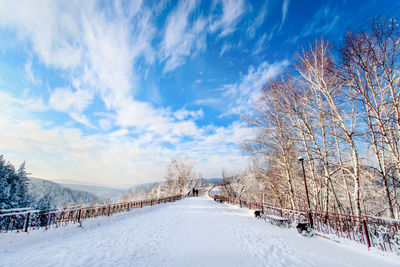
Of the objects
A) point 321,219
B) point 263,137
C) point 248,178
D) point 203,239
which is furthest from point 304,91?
point 248,178

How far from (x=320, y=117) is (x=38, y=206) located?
1531 inches

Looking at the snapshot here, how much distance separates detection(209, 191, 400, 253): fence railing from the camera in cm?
A: 542

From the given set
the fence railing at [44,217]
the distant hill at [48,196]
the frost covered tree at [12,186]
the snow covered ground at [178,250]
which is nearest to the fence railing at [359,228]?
the snow covered ground at [178,250]

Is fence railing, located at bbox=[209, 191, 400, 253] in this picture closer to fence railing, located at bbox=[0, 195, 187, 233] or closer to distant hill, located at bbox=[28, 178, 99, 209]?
fence railing, located at bbox=[0, 195, 187, 233]

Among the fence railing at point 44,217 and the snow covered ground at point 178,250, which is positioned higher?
the fence railing at point 44,217

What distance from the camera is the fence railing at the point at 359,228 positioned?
213 inches

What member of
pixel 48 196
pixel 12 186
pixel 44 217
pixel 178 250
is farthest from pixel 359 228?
pixel 48 196

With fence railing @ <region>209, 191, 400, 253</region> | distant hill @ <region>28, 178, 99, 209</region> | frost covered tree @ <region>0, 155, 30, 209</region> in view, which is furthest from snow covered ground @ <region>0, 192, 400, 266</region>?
distant hill @ <region>28, 178, 99, 209</region>

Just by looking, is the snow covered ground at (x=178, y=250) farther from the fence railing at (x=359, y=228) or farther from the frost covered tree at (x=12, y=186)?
the frost covered tree at (x=12, y=186)

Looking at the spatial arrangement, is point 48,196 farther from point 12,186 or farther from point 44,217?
point 44,217

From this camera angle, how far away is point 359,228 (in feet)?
20.7

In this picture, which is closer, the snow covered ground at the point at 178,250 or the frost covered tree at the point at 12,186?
the snow covered ground at the point at 178,250

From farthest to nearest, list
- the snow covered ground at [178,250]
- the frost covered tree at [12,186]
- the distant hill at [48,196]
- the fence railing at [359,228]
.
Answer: the distant hill at [48,196] < the frost covered tree at [12,186] < the fence railing at [359,228] < the snow covered ground at [178,250]

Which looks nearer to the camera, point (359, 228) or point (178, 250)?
point (178, 250)
